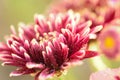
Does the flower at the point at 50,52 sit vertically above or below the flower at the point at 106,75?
above

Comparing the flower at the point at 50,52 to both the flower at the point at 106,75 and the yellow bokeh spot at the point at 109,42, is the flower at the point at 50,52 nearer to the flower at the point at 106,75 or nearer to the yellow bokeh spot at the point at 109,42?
the flower at the point at 106,75

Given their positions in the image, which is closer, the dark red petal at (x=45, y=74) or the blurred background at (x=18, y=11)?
the dark red petal at (x=45, y=74)

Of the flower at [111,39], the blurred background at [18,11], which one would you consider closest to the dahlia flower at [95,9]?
the flower at [111,39]

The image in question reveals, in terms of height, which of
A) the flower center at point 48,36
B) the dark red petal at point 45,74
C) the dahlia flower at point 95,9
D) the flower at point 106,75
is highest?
the dahlia flower at point 95,9

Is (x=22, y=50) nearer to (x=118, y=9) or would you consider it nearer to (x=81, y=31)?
(x=81, y=31)

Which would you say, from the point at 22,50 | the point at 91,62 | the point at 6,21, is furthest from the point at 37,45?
the point at 6,21

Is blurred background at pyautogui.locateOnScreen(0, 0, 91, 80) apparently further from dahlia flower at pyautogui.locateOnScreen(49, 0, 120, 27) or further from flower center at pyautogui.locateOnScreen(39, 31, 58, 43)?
flower center at pyautogui.locateOnScreen(39, 31, 58, 43)

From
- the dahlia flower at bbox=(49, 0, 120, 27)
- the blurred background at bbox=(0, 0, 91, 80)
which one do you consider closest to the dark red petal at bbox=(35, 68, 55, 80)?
the dahlia flower at bbox=(49, 0, 120, 27)
